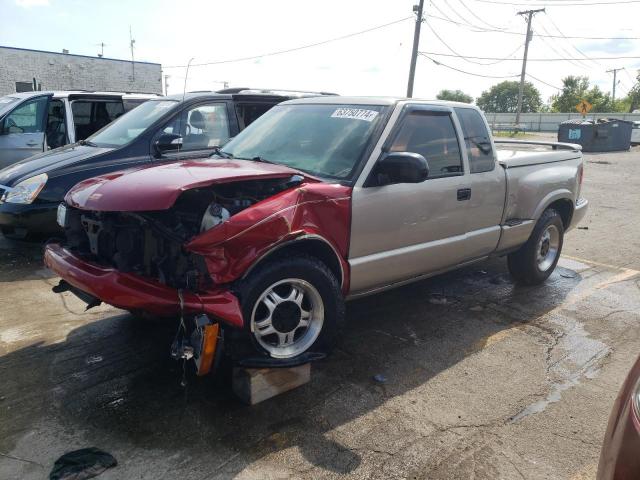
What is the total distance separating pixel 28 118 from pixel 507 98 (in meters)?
117

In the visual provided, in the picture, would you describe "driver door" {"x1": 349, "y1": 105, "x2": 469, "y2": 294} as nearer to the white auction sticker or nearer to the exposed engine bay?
the white auction sticker

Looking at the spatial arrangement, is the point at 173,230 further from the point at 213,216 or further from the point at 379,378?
the point at 379,378

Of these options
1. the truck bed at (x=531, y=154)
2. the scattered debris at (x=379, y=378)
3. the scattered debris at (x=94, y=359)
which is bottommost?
the scattered debris at (x=94, y=359)

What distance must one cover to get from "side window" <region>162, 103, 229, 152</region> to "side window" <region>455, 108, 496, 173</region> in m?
3.17

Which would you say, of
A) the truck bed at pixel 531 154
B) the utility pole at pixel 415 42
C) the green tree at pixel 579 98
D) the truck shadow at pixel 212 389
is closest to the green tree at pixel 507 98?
the green tree at pixel 579 98

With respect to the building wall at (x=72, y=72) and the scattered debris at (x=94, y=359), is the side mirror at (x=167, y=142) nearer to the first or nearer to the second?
the scattered debris at (x=94, y=359)

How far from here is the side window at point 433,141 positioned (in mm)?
4121

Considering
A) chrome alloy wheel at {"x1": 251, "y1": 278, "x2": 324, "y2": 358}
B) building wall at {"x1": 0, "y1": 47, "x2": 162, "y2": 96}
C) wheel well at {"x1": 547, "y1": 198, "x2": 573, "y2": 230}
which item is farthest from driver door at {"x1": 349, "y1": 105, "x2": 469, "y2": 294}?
building wall at {"x1": 0, "y1": 47, "x2": 162, "y2": 96}

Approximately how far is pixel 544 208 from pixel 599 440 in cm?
295

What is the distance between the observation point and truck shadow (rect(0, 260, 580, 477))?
2842 mm

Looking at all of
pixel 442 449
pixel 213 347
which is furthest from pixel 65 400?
pixel 442 449

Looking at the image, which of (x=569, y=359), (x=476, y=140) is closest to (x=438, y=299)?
(x=569, y=359)

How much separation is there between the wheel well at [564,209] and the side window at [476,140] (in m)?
1.41

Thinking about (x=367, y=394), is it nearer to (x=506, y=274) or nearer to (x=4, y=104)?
(x=506, y=274)
